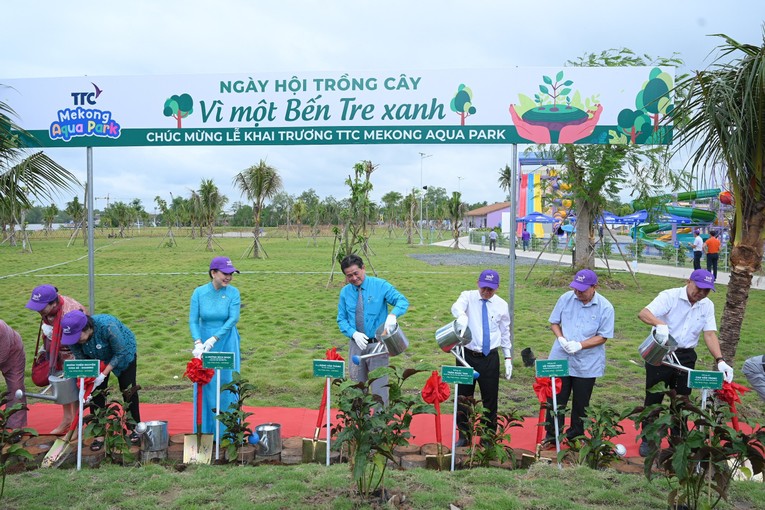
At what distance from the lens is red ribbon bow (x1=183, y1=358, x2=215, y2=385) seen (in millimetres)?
4164

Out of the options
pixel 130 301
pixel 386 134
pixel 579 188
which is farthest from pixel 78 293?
pixel 579 188

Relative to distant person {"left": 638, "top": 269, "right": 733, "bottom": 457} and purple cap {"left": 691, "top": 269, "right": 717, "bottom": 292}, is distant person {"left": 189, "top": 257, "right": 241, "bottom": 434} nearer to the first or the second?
distant person {"left": 638, "top": 269, "right": 733, "bottom": 457}

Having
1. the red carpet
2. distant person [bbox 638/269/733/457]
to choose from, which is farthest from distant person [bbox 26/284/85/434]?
distant person [bbox 638/269/733/457]

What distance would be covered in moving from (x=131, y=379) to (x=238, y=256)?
22690 millimetres

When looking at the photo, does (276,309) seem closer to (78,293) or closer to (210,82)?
(78,293)

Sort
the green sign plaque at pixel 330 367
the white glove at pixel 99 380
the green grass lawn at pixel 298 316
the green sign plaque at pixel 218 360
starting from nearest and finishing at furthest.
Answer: the green sign plaque at pixel 330 367
the green sign plaque at pixel 218 360
the white glove at pixel 99 380
the green grass lawn at pixel 298 316

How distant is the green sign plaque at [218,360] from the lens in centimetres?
407

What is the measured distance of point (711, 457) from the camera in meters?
2.92

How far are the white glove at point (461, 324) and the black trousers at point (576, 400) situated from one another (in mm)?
843

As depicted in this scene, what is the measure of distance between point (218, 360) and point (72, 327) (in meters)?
1.03

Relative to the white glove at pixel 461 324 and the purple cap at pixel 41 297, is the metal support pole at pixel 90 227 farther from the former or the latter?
the white glove at pixel 461 324

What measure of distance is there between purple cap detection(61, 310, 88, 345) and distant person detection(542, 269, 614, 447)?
3.42 meters

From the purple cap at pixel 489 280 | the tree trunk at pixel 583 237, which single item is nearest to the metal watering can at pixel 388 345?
the purple cap at pixel 489 280

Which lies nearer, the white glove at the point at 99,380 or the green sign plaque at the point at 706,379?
the green sign plaque at the point at 706,379
